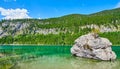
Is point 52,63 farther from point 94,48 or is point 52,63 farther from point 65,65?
point 94,48

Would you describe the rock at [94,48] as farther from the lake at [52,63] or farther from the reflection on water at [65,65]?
the reflection on water at [65,65]

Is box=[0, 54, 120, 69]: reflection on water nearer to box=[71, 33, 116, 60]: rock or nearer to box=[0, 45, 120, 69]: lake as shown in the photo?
box=[0, 45, 120, 69]: lake

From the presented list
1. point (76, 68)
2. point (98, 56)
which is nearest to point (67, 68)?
point (76, 68)

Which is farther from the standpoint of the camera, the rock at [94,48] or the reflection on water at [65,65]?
the rock at [94,48]

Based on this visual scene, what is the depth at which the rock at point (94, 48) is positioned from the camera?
77762mm

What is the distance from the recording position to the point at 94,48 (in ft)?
268

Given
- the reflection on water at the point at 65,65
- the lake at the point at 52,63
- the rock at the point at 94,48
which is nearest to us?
the reflection on water at the point at 65,65

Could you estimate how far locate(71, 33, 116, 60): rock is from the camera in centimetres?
7776

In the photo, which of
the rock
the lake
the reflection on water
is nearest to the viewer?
the reflection on water

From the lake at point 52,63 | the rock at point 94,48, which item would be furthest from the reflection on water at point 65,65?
the rock at point 94,48

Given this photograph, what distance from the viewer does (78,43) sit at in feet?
294

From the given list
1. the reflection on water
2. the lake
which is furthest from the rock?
the reflection on water

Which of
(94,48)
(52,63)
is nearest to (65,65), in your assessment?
(52,63)

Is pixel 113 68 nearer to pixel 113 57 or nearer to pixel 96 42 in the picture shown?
pixel 113 57
